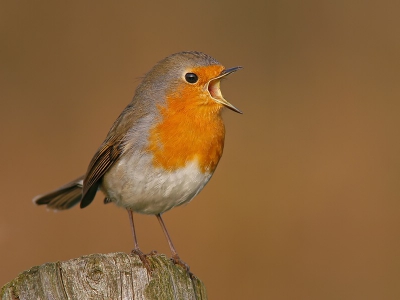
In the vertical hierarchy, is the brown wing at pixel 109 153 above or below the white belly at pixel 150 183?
above

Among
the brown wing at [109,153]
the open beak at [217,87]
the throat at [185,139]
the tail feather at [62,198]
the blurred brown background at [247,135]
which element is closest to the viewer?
the throat at [185,139]

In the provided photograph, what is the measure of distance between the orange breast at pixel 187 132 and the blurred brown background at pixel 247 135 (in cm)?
152

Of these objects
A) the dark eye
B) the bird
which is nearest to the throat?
the bird

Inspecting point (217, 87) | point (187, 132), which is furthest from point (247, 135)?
point (187, 132)

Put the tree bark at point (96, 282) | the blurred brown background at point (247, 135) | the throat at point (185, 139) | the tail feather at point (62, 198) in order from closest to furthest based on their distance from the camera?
1. the tree bark at point (96, 282)
2. the throat at point (185, 139)
3. the tail feather at point (62, 198)
4. the blurred brown background at point (247, 135)

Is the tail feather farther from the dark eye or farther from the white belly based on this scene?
the dark eye

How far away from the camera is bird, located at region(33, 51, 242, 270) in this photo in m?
4.74

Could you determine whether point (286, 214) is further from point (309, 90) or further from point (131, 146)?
point (131, 146)

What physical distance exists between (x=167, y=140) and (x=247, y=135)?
2.85m

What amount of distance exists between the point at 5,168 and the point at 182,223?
5.57 feet

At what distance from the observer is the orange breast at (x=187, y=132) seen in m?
4.72

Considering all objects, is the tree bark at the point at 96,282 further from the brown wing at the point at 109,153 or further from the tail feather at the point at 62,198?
the tail feather at the point at 62,198

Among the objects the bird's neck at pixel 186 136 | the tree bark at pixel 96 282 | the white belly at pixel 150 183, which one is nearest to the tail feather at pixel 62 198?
the white belly at pixel 150 183

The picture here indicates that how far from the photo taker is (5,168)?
284 inches
